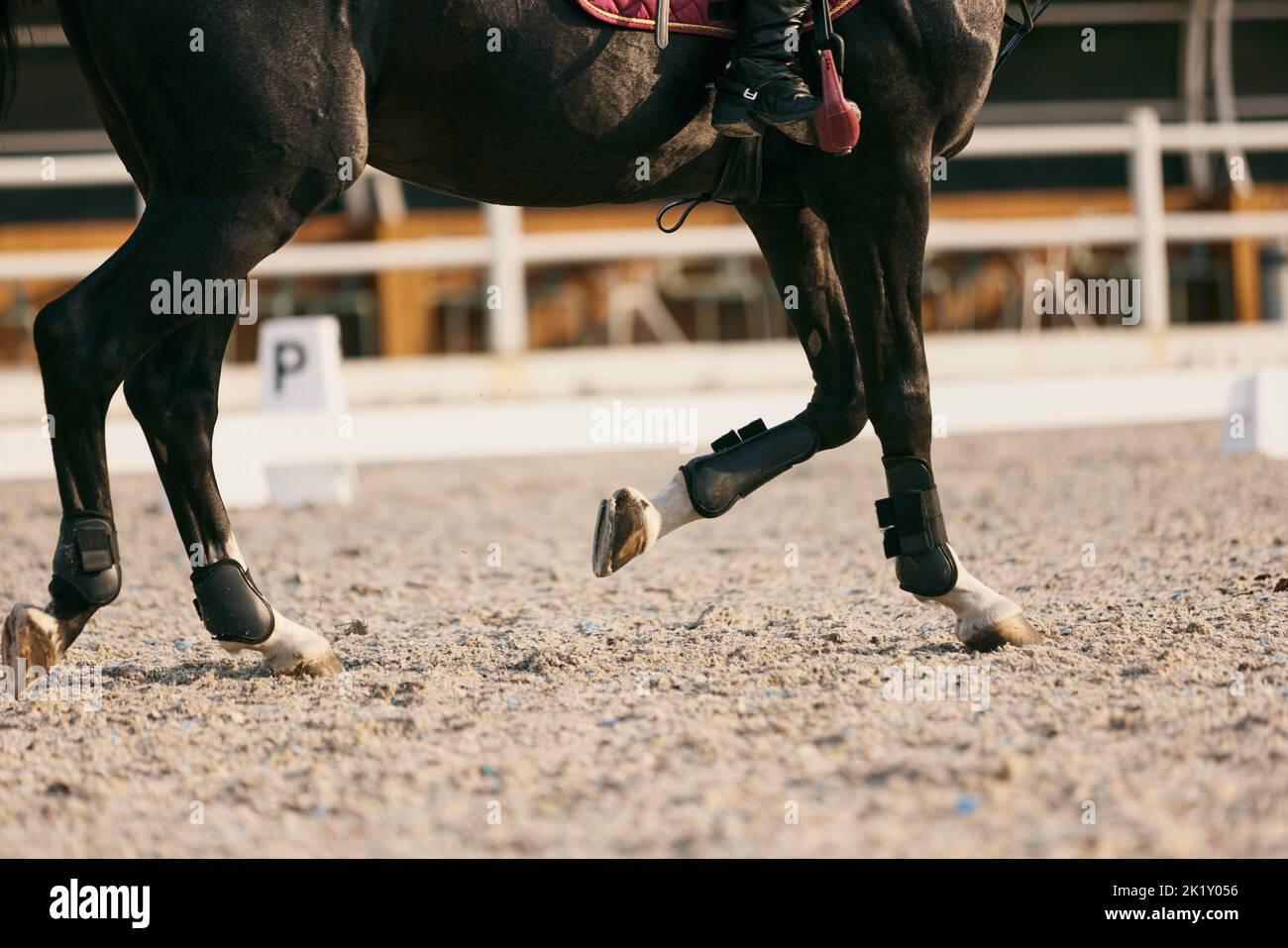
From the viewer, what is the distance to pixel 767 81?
3465 millimetres

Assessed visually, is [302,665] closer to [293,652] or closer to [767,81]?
[293,652]

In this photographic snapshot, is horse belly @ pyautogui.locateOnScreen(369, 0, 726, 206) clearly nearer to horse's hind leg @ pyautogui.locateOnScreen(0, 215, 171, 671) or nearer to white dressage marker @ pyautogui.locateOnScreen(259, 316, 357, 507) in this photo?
horse's hind leg @ pyautogui.locateOnScreen(0, 215, 171, 671)

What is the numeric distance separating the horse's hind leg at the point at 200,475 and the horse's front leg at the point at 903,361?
144 centimetres

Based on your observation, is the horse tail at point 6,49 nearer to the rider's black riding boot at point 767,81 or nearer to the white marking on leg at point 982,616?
the rider's black riding boot at point 767,81

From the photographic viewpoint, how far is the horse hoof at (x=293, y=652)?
3.71 meters

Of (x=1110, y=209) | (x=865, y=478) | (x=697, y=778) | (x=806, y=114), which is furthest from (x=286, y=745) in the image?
(x=1110, y=209)

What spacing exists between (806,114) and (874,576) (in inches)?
79.7

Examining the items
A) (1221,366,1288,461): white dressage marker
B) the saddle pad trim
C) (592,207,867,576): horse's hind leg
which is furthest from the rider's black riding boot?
(1221,366,1288,461): white dressage marker

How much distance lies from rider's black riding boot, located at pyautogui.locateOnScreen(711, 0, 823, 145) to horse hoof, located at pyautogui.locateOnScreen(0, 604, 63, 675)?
1854 millimetres

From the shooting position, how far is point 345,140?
11.0 ft

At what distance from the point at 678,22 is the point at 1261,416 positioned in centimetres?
530

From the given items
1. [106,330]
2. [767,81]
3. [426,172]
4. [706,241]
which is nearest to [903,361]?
[767,81]

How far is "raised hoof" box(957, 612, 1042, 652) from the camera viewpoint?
12.1 ft

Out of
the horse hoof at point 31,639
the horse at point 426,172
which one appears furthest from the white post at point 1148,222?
the horse hoof at point 31,639
